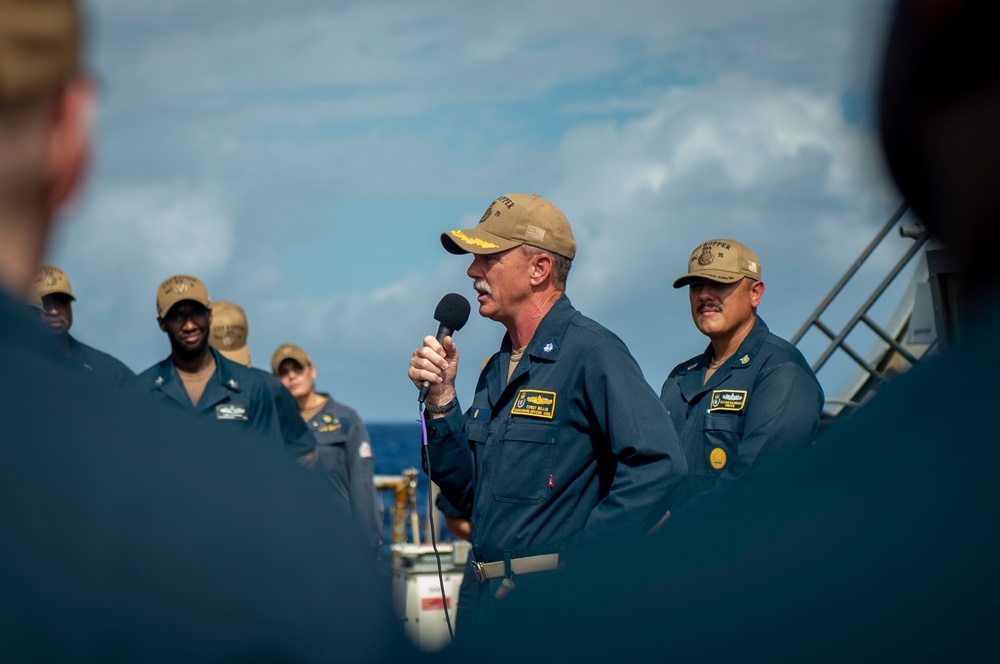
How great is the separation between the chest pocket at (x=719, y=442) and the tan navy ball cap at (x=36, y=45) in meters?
4.91

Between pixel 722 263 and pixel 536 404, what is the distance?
7.21 feet

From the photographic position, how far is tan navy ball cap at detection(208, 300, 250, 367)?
9.92 meters

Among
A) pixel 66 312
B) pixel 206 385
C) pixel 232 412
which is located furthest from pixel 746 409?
pixel 66 312

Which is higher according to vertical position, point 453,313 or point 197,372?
point 197,372

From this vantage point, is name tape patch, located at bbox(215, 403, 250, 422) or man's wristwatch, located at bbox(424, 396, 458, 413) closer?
man's wristwatch, located at bbox(424, 396, 458, 413)

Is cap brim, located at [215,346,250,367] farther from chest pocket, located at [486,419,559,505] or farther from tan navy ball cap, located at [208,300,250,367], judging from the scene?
chest pocket, located at [486,419,559,505]

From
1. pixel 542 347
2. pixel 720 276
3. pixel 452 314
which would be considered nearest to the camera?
pixel 542 347

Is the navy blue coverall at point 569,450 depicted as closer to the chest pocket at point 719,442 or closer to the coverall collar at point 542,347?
the coverall collar at point 542,347

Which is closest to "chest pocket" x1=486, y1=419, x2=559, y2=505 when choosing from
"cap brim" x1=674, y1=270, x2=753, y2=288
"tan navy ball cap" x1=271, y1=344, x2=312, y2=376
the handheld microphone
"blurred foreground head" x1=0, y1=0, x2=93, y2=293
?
the handheld microphone

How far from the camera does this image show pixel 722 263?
6.25 m

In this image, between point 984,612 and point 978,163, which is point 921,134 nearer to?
point 978,163

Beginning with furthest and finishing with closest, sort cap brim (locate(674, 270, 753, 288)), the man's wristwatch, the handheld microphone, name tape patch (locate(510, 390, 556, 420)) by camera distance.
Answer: cap brim (locate(674, 270, 753, 288)) → the handheld microphone → the man's wristwatch → name tape patch (locate(510, 390, 556, 420))

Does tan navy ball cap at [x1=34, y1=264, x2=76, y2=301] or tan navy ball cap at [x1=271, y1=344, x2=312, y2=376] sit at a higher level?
tan navy ball cap at [x1=271, y1=344, x2=312, y2=376]

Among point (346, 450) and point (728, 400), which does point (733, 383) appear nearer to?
point (728, 400)
